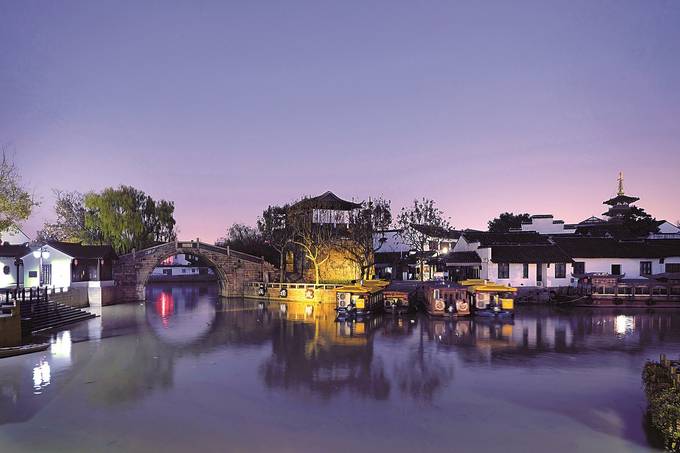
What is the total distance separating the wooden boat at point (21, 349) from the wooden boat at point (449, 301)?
21.7 meters

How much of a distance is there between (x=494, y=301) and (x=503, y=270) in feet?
47.5

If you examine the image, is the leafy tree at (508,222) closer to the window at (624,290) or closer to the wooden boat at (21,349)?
the window at (624,290)

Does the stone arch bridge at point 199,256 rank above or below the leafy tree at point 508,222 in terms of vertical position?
below

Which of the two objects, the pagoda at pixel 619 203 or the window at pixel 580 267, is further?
the pagoda at pixel 619 203

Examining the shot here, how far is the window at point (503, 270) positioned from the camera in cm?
4469

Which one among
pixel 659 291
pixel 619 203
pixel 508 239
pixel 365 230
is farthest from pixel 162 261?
pixel 619 203

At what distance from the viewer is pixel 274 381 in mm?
15617

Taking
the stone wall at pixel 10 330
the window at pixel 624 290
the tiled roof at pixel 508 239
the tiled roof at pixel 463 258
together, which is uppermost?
the tiled roof at pixel 508 239

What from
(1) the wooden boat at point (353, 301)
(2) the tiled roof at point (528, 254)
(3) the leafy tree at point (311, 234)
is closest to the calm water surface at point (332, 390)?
(1) the wooden boat at point (353, 301)

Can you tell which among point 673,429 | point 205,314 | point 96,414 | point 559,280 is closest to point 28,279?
point 205,314

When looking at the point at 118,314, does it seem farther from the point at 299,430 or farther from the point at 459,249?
the point at 459,249

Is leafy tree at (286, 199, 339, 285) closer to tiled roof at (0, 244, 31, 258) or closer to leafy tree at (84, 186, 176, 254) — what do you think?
leafy tree at (84, 186, 176, 254)

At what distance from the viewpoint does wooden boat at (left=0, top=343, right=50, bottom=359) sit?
741 inches

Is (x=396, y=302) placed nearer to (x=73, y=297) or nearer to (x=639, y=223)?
(x=73, y=297)
